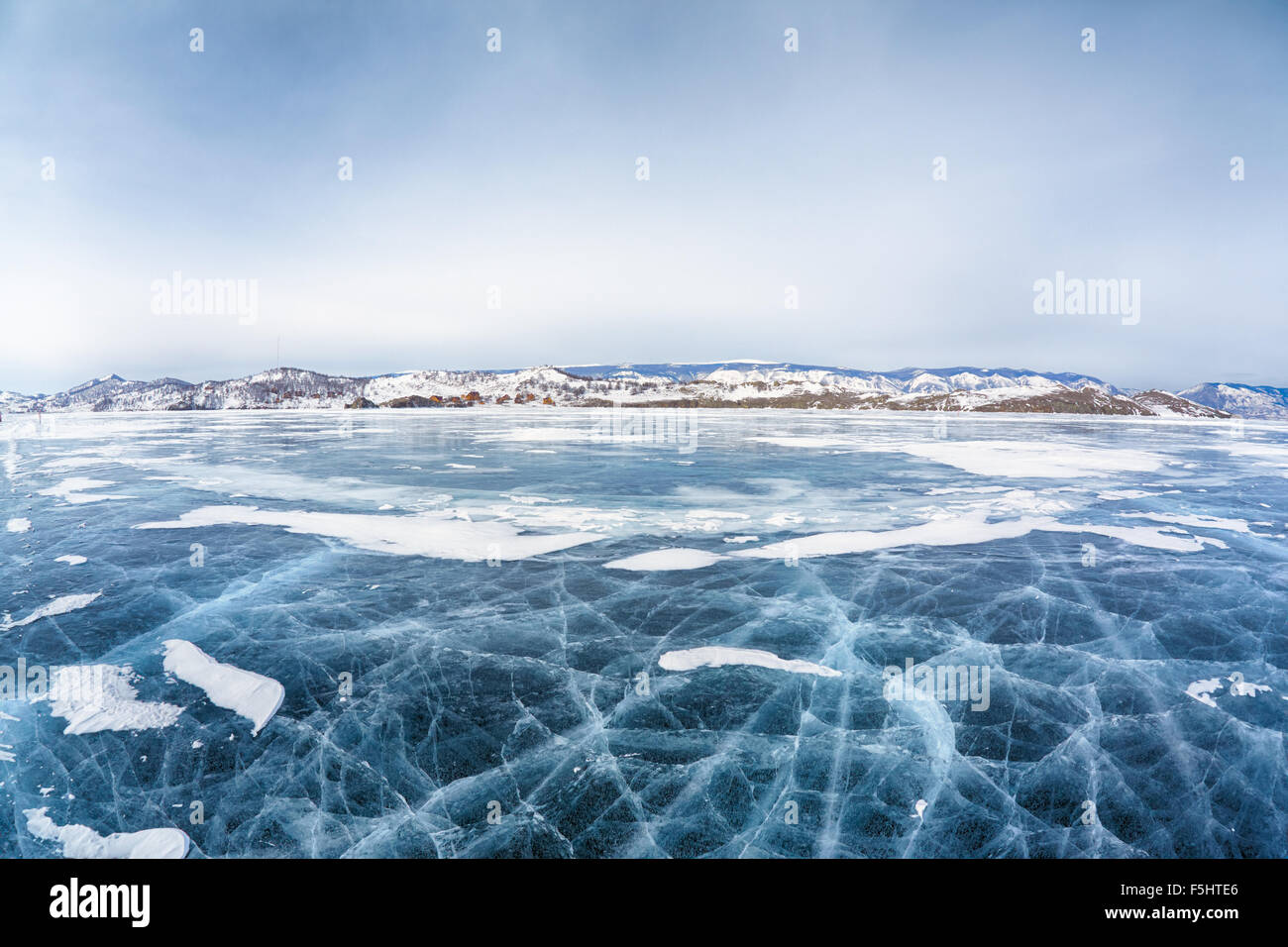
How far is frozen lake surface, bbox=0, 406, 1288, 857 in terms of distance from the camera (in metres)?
3.04

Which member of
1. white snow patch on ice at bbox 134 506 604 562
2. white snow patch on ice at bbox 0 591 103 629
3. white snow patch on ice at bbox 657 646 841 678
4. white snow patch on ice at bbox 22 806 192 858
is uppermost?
white snow patch on ice at bbox 134 506 604 562

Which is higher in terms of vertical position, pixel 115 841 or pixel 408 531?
pixel 408 531

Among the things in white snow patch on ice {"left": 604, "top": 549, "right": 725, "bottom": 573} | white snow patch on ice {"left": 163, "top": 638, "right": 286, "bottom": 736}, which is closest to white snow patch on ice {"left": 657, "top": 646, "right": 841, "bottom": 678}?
white snow patch on ice {"left": 604, "top": 549, "right": 725, "bottom": 573}

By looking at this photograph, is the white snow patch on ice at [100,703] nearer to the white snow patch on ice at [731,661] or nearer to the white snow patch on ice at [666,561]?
the white snow patch on ice at [731,661]

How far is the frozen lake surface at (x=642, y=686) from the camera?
3043mm

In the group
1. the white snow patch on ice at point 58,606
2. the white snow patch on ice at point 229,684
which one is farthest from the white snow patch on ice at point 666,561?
the white snow patch on ice at point 58,606

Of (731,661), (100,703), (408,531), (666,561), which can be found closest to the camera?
(100,703)

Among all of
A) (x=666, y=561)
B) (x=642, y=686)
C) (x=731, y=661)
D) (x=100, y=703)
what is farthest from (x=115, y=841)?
(x=666, y=561)

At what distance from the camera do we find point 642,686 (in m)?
4.32

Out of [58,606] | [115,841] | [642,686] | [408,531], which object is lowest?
[115,841]

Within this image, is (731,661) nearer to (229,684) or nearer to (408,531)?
(229,684)

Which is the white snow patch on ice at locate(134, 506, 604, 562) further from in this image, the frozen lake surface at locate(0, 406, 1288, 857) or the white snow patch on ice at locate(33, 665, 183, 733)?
the white snow patch on ice at locate(33, 665, 183, 733)
